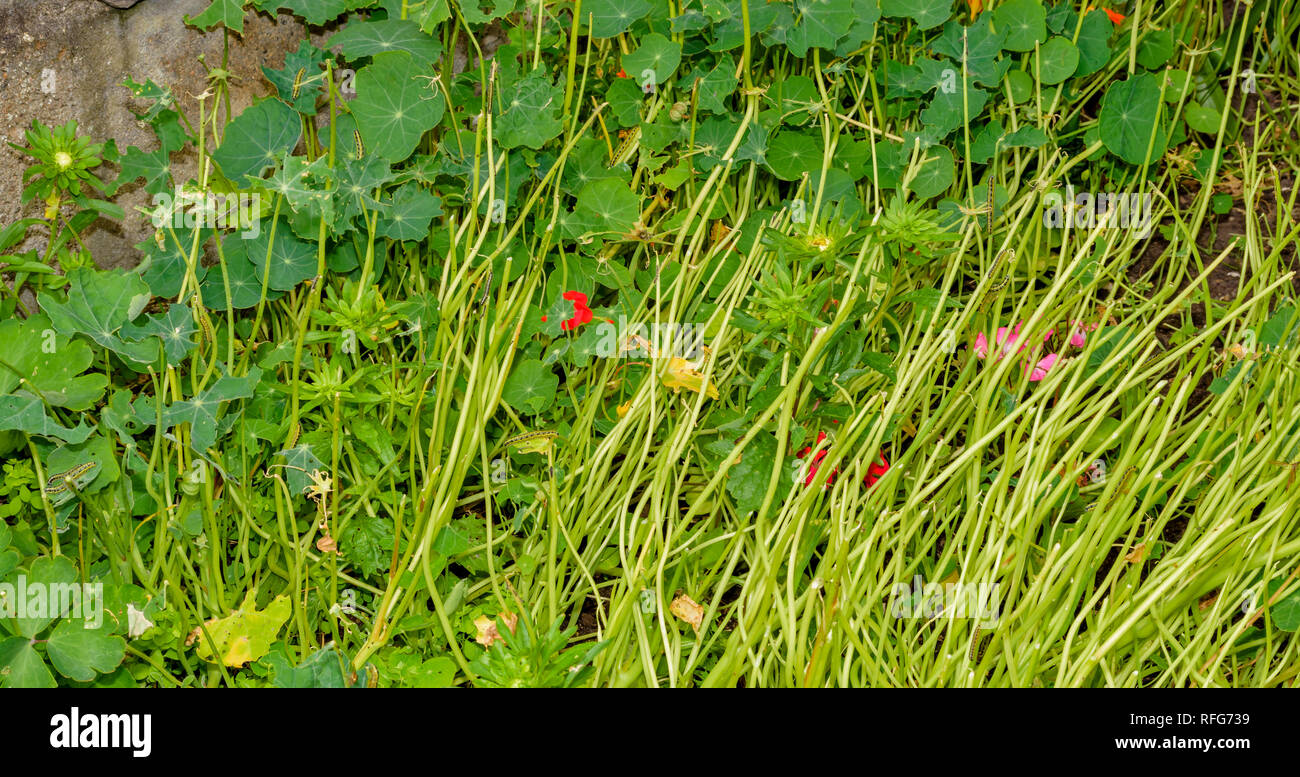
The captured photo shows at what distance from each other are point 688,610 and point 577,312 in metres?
0.57

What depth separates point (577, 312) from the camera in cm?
164

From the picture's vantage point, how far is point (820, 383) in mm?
1466

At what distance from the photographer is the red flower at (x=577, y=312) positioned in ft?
5.33

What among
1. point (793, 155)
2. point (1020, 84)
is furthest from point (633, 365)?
point (1020, 84)

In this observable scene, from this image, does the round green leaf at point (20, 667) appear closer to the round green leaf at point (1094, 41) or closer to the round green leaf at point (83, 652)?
the round green leaf at point (83, 652)

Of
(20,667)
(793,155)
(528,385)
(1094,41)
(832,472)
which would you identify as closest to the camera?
(20,667)

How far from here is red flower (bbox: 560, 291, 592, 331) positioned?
1624 millimetres

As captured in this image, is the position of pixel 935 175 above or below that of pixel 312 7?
below

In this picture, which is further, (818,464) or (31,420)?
(818,464)

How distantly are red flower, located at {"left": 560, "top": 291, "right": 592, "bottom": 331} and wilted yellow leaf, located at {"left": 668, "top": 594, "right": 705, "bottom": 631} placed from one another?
0.52 meters

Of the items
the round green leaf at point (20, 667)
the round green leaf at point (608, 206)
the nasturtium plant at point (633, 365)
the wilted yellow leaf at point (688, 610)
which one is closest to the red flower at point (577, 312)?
the nasturtium plant at point (633, 365)

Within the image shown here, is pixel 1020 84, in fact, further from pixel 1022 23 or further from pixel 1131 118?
pixel 1131 118

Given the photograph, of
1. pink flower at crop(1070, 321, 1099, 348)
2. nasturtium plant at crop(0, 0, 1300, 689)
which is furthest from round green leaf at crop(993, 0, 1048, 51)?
pink flower at crop(1070, 321, 1099, 348)
